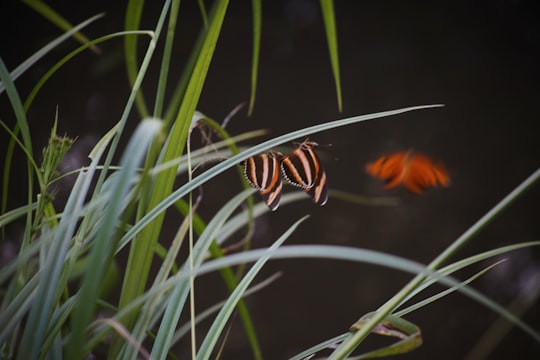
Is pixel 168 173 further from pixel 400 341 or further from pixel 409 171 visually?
pixel 409 171

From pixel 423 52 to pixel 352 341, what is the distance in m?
1.32

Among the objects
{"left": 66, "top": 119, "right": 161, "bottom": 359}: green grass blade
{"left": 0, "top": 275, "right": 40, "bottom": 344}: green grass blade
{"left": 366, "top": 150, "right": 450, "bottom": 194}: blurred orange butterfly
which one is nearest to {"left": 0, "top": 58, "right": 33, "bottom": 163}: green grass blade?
{"left": 0, "top": 275, "right": 40, "bottom": 344}: green grass blade

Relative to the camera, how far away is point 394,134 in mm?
1611

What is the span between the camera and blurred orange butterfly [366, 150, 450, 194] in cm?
140

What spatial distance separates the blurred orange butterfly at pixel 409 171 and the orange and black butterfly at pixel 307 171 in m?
0.74

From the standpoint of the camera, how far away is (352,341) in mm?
410

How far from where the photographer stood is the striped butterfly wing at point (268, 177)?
61 centimetres

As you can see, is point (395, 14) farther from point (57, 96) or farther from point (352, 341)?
point (352, 341)

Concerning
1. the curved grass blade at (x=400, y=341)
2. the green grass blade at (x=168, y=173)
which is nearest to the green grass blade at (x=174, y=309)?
the green grass blade at (x=168, y=173)

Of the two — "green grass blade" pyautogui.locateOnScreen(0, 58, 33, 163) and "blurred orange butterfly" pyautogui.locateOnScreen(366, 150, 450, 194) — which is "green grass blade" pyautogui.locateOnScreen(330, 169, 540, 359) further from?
"blurred orange butterfly" pyautogui.locateOnScreen(366, 150, 450, 194)

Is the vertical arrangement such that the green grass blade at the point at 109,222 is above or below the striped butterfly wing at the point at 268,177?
above

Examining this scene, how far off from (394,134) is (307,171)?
1059 millimetres

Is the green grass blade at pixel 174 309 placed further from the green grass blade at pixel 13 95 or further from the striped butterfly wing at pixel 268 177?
the green grass blade at pixel 13 95

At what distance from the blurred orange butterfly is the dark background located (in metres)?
0.08
